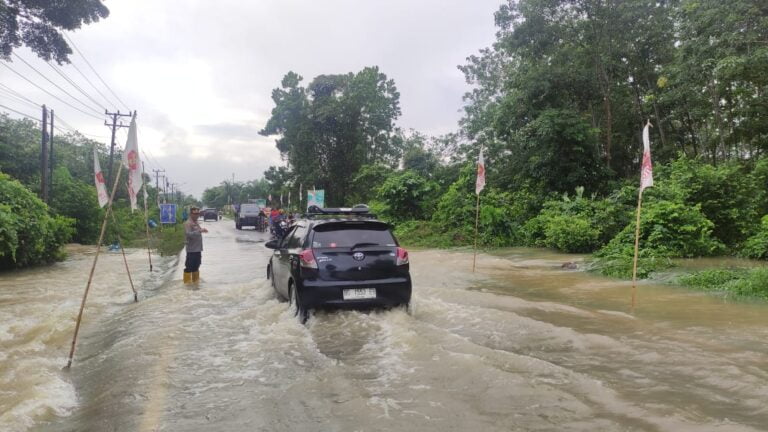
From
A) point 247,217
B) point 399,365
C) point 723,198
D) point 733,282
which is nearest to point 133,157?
point 399,365

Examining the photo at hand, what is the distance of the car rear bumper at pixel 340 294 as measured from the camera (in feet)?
22.7

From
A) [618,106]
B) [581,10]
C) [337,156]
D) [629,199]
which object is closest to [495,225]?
[629,199]

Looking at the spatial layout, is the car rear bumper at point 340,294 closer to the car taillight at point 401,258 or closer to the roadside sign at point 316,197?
the car taillight at point 401,258

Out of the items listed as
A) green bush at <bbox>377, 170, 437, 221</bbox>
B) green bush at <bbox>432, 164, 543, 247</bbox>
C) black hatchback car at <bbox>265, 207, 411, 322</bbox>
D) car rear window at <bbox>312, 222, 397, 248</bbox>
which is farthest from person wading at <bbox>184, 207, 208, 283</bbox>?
green bush at <bbox>377, 170, 437, 221</bbox>

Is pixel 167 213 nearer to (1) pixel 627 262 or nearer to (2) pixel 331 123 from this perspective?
(2) pixel 331 123

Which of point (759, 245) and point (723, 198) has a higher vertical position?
point (723, 198)

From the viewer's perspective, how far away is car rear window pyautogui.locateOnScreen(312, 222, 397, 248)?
7.22 meters

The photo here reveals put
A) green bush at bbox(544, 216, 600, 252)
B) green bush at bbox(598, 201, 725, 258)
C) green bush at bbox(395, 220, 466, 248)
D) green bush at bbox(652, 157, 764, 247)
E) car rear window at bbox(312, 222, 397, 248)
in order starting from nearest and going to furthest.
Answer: car rear window at bbox(312, 222, 397, 248), green bush at bbox(598, 201, 725, 258), green bush at bbox(652, 157, 764, 247), green bush at bbox(544, 216, 600, 252), green bush at bbox(395, 220, 466, 248)

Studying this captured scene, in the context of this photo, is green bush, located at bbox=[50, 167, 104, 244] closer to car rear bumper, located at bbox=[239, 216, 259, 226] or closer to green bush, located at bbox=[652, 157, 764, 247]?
car rear bumper, located at bbox=[239, 216, 259, 226]

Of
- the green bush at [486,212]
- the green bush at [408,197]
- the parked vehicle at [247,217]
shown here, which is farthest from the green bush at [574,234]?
the parked vehicle at [247,217]

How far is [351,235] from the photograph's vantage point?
289 inches

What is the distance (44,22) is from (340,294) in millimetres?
17425

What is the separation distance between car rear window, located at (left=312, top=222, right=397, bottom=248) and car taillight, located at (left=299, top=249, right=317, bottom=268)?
0.41 feet

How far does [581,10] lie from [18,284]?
82.5ft
